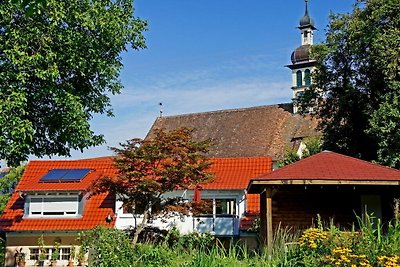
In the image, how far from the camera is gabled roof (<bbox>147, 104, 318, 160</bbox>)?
4612 cm

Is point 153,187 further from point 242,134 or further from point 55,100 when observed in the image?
point 242,134

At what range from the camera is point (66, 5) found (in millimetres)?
16078

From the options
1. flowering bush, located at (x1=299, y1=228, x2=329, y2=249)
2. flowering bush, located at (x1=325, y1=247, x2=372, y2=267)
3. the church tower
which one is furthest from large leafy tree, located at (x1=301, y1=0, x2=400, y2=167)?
the church tower

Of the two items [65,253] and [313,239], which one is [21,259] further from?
[313,239]

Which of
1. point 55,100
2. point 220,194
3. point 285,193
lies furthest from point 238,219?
point 55,100

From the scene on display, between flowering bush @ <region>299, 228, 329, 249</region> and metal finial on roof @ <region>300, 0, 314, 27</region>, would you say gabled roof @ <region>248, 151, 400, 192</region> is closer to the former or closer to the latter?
flowering bush @ <region>299, 228, 329, 249</region>

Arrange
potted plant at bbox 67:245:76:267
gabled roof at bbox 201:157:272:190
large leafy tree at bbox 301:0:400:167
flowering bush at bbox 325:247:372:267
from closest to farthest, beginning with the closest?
flowering bush at bbox 325:247:372:267, large leafy tree at bbox 301:0:400:167, potted plant at bbox 67:245:76:267, gabled roof at bbox 201:157:272:190

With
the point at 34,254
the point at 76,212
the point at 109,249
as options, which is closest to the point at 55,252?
the point at 34,254

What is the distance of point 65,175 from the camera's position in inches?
1205

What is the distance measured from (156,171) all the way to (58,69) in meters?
7.05

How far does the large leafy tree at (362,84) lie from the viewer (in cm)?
2194

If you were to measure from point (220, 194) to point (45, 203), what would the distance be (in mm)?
8875

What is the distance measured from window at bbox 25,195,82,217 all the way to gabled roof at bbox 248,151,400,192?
1587 cm

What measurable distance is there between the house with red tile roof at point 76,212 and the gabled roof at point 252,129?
15.7 meters
